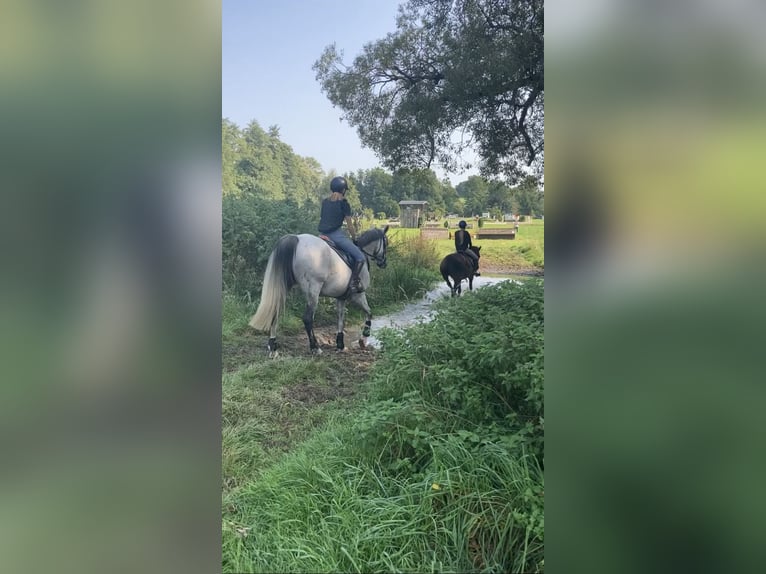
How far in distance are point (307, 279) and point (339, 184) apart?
0.60 m

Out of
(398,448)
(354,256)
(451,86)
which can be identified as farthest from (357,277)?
(451,86)

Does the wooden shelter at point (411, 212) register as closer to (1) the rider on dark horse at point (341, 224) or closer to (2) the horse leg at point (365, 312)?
(1) the rider on dark horse at point (341, 224)

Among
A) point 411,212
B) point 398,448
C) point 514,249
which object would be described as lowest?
point 398,448

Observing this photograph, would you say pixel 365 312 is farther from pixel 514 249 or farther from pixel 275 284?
pixel 514 249

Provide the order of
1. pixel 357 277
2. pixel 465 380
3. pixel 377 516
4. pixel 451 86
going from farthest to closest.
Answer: pixel 357 277 < pixel 451 86 < pixel 465 380 < pixel 377 516

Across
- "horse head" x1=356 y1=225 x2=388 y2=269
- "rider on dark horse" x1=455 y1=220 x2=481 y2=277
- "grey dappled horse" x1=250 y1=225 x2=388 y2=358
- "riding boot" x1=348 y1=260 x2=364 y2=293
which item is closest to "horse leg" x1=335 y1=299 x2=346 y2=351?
"grey dappled horse" x1=250 y1=225 x2=388 y2=358

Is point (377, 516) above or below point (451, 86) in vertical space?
below

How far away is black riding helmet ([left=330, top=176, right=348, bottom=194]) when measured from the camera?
2.87 metres

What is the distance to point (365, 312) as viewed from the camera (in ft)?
9.65

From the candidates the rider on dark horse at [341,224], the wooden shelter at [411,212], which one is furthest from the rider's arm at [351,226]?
the wooden shelter at [411,212]

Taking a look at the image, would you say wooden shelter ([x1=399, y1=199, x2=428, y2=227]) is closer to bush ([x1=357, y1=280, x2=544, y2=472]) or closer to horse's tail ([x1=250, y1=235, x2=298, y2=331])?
bush ([x1=357, y1=280, x2=544, y2=472])
